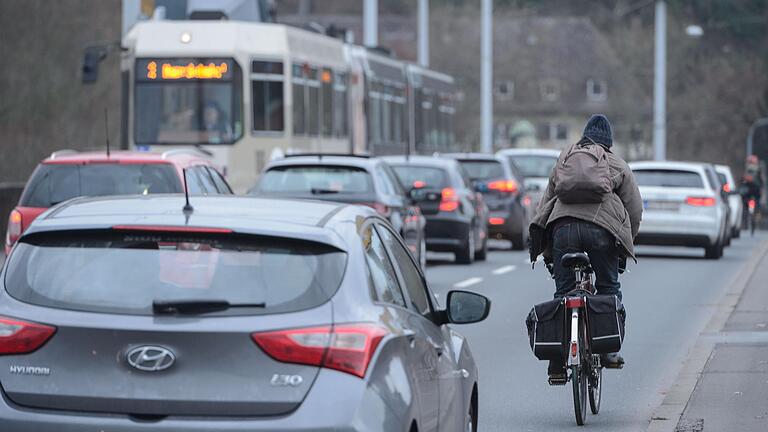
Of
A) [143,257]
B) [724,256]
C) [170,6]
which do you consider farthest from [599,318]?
[170,6]

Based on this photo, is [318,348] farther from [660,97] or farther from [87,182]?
[660,97]

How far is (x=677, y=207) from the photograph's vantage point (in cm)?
2692

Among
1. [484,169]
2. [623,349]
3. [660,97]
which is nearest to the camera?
[623,349]

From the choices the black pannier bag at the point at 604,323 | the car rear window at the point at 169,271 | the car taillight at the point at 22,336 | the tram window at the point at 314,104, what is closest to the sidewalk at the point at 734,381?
the black pannier bag at the point at 604,323

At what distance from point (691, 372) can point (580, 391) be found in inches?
91.9

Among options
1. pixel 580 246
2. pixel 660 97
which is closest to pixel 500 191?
pixel 580 246

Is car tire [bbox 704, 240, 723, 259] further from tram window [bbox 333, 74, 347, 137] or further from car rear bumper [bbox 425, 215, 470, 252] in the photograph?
tram window [bbox 333, 74, 347, 137]

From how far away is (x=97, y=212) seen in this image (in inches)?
226

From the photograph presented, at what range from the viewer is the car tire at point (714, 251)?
27516 mm

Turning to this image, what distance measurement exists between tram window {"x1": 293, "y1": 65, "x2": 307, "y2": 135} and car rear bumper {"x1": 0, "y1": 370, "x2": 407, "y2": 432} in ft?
80.3

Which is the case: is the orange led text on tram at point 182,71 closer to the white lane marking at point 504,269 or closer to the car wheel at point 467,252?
the car wheel at point 467,252

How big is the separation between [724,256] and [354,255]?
2481cm

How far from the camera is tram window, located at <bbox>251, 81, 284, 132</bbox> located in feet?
94.2

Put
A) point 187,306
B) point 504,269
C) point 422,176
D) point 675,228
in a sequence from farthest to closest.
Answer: point 675,228, point 422,176, point 504,269, point 187,306
